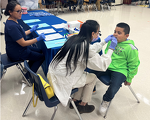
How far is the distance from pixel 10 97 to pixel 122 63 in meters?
1.50

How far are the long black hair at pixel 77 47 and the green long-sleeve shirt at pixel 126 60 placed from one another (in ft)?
1.56

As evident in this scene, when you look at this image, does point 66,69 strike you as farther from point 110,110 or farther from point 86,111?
point 110,110

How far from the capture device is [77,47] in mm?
1031

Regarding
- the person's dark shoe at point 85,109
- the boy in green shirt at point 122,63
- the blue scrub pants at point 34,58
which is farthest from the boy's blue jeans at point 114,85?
the blue scrub pants at point 34,58

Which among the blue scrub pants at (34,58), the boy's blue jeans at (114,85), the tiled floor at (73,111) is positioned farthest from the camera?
the blue scrub pants at (34,58)

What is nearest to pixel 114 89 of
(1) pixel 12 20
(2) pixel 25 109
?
(2) pixel 25 109

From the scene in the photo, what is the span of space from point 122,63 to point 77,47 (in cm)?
67

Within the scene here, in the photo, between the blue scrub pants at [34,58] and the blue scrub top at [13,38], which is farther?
the blue scrub pants at [34,58]

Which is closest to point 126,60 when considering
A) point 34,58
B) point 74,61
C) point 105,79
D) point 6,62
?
point 105,79

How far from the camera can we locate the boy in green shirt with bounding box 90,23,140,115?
4.47 ft

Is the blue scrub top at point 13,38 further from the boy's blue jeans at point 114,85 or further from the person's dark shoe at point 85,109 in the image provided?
the boy's blue jeans at point 114,85

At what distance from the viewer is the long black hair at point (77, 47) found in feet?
3.42

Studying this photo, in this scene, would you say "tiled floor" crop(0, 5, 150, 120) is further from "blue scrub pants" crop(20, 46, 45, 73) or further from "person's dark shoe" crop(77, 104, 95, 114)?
"blue scrub pants" crop(20, 46, 45, 73)

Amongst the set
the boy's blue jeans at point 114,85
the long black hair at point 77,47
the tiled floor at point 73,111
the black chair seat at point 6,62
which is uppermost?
the long black hair at point 77,47
